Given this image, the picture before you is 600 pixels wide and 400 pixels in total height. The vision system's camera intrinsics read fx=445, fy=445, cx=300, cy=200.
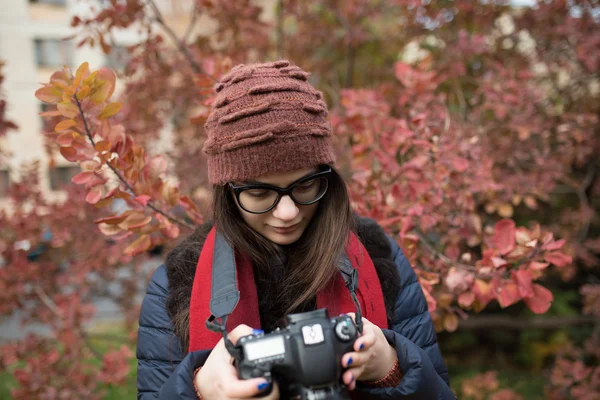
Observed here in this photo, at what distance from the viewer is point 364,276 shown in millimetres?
1262

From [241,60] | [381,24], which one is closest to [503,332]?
[381,24]

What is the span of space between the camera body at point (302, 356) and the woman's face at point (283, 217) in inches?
12.6

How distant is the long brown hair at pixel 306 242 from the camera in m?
1.24

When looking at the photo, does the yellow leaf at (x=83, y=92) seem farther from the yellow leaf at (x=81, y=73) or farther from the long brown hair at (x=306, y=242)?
the long brown hair at (x=306, y=242)

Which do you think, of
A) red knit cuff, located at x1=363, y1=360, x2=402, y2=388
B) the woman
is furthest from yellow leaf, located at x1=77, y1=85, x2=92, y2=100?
red knit cuff, located at x1=363, y1=360, x2=402, y2=388

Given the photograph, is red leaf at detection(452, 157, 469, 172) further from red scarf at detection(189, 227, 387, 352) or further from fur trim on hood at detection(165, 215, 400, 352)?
red scarf at detection(189, 227, 387, 352)

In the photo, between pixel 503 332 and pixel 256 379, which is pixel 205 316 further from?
pixel 503 332

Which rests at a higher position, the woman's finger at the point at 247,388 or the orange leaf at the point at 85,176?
the orange leaf at the point at 85,176

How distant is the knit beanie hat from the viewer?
1.10m

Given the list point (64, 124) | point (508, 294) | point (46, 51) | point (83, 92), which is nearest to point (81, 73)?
point (83, 92)

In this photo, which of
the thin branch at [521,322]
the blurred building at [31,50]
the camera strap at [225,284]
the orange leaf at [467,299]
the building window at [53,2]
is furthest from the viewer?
the building window at [53,2]

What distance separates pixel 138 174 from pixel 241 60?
180cm

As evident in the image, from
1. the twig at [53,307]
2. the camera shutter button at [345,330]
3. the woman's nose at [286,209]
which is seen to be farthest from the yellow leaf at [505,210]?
the twig at [53,307]

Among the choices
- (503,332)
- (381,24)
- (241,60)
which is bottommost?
(503,332)
